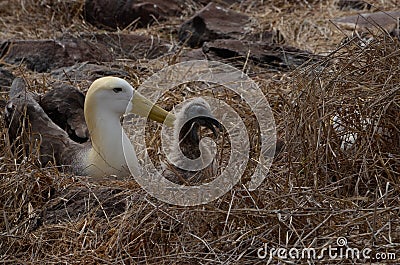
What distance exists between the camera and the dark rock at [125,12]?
7820mm

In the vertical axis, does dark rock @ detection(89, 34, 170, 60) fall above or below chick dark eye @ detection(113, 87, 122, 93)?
below

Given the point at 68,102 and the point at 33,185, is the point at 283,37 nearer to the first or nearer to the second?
the point at 68,102

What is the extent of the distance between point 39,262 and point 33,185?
56cm

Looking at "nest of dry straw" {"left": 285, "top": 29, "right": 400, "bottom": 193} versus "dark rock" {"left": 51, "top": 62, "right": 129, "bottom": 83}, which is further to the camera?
"dark rock" {"left": 51, "top": 62, "right": 129, "bottom": 83}

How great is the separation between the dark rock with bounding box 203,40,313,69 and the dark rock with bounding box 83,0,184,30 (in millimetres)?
1425

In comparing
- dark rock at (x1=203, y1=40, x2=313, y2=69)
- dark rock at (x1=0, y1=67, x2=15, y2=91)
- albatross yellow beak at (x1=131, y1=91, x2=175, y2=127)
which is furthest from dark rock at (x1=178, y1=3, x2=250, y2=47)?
albatross yellow beak at (x1=131, y1=91, x2=175, y2=127)

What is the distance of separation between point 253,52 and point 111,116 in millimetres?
1900

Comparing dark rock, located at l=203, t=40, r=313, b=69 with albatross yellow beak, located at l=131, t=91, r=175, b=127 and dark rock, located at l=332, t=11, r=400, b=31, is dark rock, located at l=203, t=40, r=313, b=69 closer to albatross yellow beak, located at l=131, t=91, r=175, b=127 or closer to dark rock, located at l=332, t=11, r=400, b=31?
dark rock, located at l=332, t=11, r=400, b=31

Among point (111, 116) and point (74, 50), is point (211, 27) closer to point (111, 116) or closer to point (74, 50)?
point (74, 50)

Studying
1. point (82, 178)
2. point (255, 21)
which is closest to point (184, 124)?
point (82, 178)

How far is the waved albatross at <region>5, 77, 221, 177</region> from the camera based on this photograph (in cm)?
440

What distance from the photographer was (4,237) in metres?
3.57

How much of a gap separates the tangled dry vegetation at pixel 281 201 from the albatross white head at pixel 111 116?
0.30 metres

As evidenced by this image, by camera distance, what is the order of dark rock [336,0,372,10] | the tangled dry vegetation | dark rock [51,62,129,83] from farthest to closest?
dark rock [336,0,372,10] < dark rock [51,62,129,83] < the tangled dry vegetation
